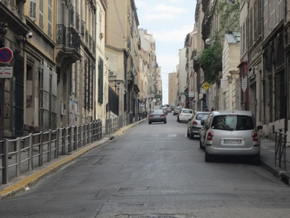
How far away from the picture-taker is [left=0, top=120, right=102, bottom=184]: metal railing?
11953 millimetres

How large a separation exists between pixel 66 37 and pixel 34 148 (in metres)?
13.7

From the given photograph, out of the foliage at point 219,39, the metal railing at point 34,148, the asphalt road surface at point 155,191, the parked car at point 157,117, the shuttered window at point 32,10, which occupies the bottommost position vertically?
the asphalt road surface at point 155,191

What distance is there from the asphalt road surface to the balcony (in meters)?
10.2

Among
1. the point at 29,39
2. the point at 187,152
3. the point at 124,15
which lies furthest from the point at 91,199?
the point at 124,15

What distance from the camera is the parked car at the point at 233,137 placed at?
55.6 feet

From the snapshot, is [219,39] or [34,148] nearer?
[34,148]

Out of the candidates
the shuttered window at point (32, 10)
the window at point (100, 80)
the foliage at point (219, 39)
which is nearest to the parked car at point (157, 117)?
the foliage at point (219, 39)

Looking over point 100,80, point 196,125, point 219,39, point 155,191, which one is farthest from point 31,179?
point 219,39

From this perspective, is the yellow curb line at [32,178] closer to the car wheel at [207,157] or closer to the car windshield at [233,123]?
the car wheel at [207,157]

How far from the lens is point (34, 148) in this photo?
14.8m

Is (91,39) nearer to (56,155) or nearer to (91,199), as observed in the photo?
(56,155)

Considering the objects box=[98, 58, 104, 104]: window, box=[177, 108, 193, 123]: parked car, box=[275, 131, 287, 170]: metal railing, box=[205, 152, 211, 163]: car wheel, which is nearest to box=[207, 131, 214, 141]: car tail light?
box=[205, 152, 211, 163]: car wheel

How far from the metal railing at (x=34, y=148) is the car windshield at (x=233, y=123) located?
5.12m

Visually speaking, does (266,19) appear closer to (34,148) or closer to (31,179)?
(34,148)
